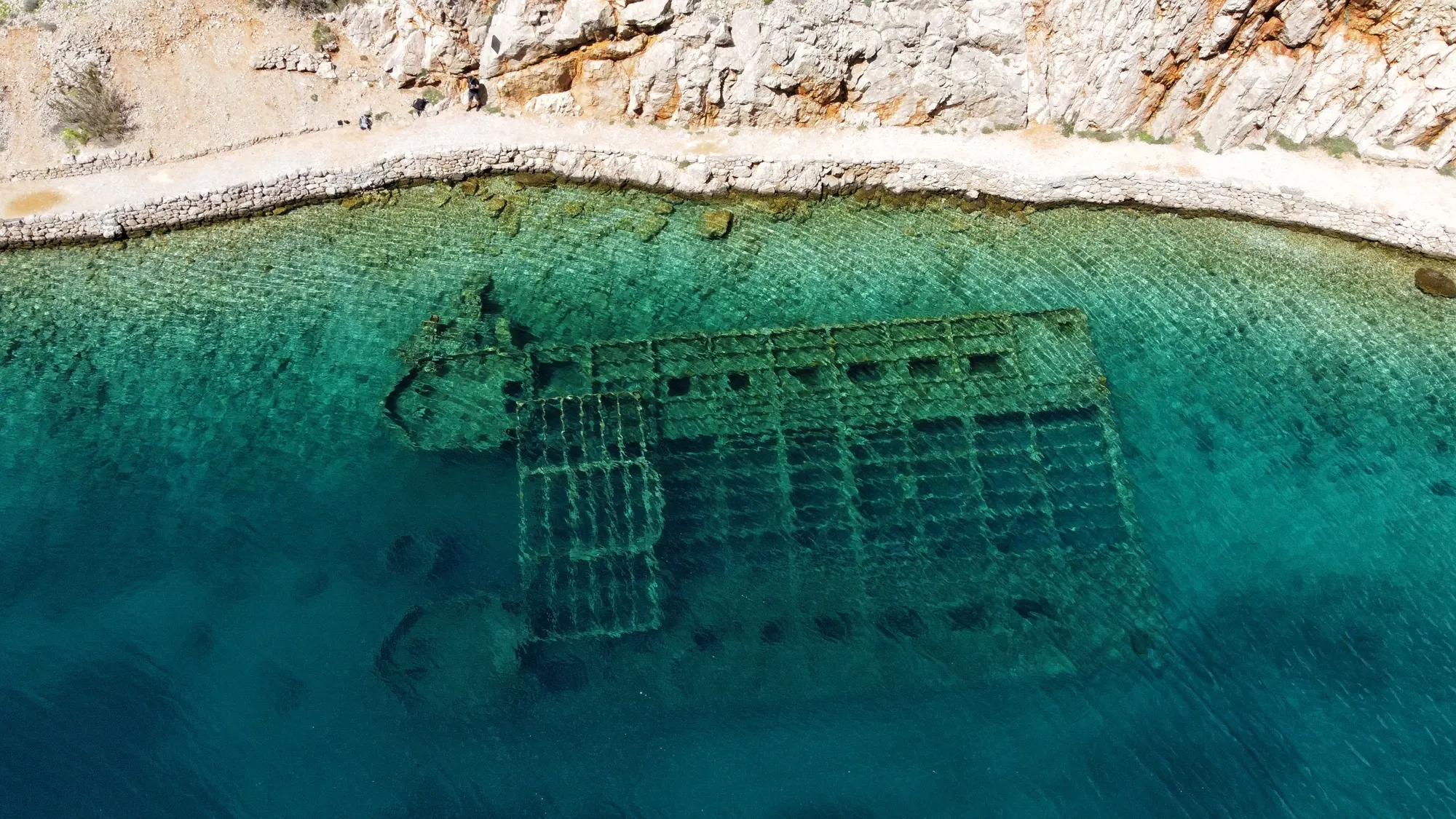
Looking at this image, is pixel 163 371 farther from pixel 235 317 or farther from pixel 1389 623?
pixel 1389 623

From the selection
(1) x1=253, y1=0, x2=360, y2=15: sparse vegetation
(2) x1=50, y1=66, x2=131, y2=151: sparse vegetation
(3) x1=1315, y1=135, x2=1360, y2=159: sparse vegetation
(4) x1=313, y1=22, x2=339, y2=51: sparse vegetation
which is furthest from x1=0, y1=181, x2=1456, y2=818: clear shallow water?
(1) x1=253, y1=0, x2=360, y2=15: sparse vegetation

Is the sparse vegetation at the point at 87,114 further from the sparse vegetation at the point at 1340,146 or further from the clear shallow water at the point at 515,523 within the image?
the sparse vegetation at the point at 1340,146

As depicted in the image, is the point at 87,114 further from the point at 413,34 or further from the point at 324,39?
the point at 413,34

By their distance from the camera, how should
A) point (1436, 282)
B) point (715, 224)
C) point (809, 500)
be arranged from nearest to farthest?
point (809, 500) → point (1436, 282) → point (715, 224)

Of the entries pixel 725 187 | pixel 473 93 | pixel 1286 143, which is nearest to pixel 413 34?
pixel 473 93

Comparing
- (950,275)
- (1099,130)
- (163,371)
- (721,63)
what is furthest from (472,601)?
(1099,130)

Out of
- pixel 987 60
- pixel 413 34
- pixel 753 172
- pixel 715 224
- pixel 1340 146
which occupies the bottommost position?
pixel 715 224

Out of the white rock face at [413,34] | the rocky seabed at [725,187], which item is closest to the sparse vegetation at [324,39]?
the white rock face at [413,34]
